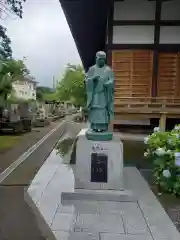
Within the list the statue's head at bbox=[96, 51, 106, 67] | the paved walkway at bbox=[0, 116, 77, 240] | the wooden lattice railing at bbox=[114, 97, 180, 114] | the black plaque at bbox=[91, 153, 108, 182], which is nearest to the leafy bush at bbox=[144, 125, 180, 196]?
the black plaque at bbox=[91, 153, 108, 182]

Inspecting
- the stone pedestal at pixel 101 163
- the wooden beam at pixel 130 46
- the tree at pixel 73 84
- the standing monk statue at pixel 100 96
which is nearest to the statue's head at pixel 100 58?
the standing monk statue at pixel 100 96

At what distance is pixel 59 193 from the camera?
570cm

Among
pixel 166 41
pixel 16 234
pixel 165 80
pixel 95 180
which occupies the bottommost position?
pixel 16 234

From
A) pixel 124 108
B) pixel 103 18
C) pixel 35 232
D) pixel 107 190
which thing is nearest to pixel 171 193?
pixel 107 190

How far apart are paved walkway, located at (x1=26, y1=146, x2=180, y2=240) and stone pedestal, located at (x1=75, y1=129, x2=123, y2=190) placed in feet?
0.63

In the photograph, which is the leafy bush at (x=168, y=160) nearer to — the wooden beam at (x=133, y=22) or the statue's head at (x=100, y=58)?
the statue's head at (x=100, y=58)

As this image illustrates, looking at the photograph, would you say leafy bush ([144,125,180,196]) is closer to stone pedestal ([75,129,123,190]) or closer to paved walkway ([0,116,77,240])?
stone pedestal ([75,129,123,190])

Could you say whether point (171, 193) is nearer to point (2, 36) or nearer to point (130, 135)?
point (130, 135)

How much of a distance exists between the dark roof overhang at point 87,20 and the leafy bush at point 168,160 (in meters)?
4.63

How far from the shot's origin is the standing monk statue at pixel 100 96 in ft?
18.9

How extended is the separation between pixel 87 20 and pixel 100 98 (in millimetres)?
6004

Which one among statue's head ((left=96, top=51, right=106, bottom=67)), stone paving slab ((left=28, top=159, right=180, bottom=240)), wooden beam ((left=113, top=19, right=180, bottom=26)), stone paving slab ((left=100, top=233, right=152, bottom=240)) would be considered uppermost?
wooden beam ((left=113, top=19, right=180, bottom=26))

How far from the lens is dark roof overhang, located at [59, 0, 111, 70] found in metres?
9.17

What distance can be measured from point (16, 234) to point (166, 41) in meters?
8.79
